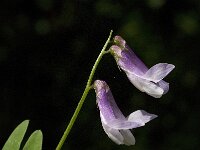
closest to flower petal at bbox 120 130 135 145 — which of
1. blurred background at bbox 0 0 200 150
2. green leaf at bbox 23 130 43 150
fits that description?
green leaf at bbox 23 130 43 150

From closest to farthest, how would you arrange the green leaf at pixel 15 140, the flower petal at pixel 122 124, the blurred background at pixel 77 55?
1. the flower petal at pixel 122 124
2. the green leaf at pixel 15 140
3. the blurred background at pixel 77 55

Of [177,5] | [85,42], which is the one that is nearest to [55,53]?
[85,42]

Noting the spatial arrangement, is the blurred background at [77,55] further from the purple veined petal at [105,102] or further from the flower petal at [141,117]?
the flower petal at [141,117]

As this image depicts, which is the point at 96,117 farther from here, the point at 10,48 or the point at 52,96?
the point at 10,48

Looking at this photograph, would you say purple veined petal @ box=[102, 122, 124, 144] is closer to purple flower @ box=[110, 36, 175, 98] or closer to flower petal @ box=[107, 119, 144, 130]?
flower petal @ box=[107, 119, 144, 130]

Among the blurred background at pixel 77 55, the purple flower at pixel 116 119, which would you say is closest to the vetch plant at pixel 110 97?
the purple flower at pixel 116 119

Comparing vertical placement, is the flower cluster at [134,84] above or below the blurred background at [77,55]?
above

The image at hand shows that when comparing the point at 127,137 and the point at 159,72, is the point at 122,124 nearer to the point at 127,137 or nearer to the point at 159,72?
the point at 127,137

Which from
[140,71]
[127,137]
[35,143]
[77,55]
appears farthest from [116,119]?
[77,55]

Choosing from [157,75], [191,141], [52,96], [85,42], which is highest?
[157,75]
